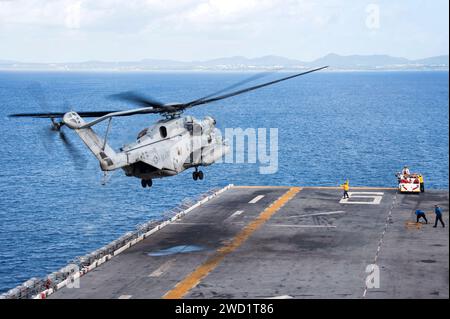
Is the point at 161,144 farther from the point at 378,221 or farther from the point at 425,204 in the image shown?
the point at 425,204

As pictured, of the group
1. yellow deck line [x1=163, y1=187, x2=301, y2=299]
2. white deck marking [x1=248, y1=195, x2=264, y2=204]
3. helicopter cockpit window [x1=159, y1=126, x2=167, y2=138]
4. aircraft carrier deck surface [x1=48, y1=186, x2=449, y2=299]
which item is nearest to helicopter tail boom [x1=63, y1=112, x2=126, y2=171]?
helicopter cockpit window [x1=159, y1=126, x2=167, y2=138]

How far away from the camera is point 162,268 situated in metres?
49.9

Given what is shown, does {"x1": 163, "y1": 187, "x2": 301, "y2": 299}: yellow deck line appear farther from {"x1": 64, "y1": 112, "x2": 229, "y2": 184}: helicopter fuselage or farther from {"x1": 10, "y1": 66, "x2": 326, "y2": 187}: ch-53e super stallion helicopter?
{"x1": 64, "y1": 112, "x2": 229, "y2": 184}: helicopter fuselage

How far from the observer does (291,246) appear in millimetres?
55281

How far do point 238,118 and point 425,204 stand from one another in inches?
4880

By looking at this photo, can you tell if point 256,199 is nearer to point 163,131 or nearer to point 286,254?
point 286,254

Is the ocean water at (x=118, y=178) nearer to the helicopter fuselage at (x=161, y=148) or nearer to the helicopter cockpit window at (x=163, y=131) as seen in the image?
the helicopter fuselage at (x=161, y=148)

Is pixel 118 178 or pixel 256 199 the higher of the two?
pixel 256 199

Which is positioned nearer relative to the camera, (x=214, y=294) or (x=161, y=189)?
(x=214, y=294)

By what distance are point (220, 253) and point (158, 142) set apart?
39.5ft

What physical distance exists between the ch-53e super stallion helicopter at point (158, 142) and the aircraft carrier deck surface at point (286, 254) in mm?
6731

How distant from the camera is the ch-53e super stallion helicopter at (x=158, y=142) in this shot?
137 ft

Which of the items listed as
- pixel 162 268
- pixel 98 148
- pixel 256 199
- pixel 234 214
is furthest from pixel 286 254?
pixel 256 199
